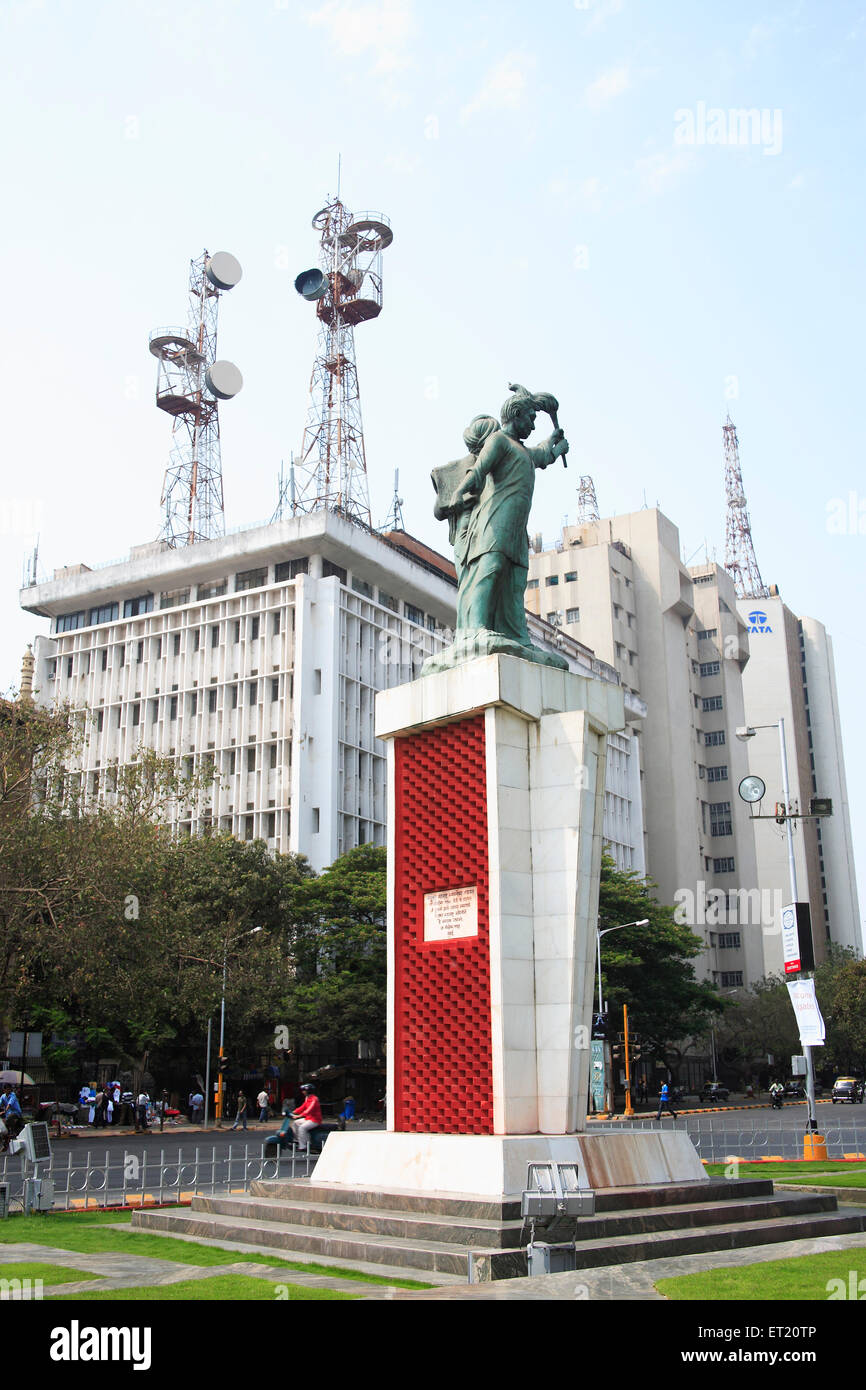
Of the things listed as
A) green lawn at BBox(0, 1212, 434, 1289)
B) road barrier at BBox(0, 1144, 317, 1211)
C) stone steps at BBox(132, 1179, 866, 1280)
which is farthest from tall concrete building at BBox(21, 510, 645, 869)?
stone steps at BBox(132, 1179, 866, 1280)

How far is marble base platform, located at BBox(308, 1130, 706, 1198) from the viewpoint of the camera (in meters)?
11.7

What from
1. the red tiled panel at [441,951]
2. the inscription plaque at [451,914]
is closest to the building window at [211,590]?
the red tiled panel at [441,951]

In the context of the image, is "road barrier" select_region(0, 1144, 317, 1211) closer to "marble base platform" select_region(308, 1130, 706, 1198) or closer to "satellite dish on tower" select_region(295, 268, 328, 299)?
"marble base platform" select_region(308, 1130, 706, 1198)

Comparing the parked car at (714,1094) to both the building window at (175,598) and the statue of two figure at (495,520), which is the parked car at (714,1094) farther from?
the statue of two figure at (495,520)

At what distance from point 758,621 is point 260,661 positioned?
8075 centimetres

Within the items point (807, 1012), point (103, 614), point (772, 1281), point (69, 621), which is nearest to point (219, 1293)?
point (772, 1281)

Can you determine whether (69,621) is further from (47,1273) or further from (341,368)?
(47,1273)

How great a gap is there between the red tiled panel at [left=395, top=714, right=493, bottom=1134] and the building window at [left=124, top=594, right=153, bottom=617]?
54.7 metres

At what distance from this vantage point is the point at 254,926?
156 ft

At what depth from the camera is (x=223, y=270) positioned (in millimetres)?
68000

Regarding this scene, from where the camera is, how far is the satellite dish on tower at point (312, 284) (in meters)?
63.0

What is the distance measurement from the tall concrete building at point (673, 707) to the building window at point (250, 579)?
35486 millimetres

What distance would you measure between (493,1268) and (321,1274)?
1460mm
